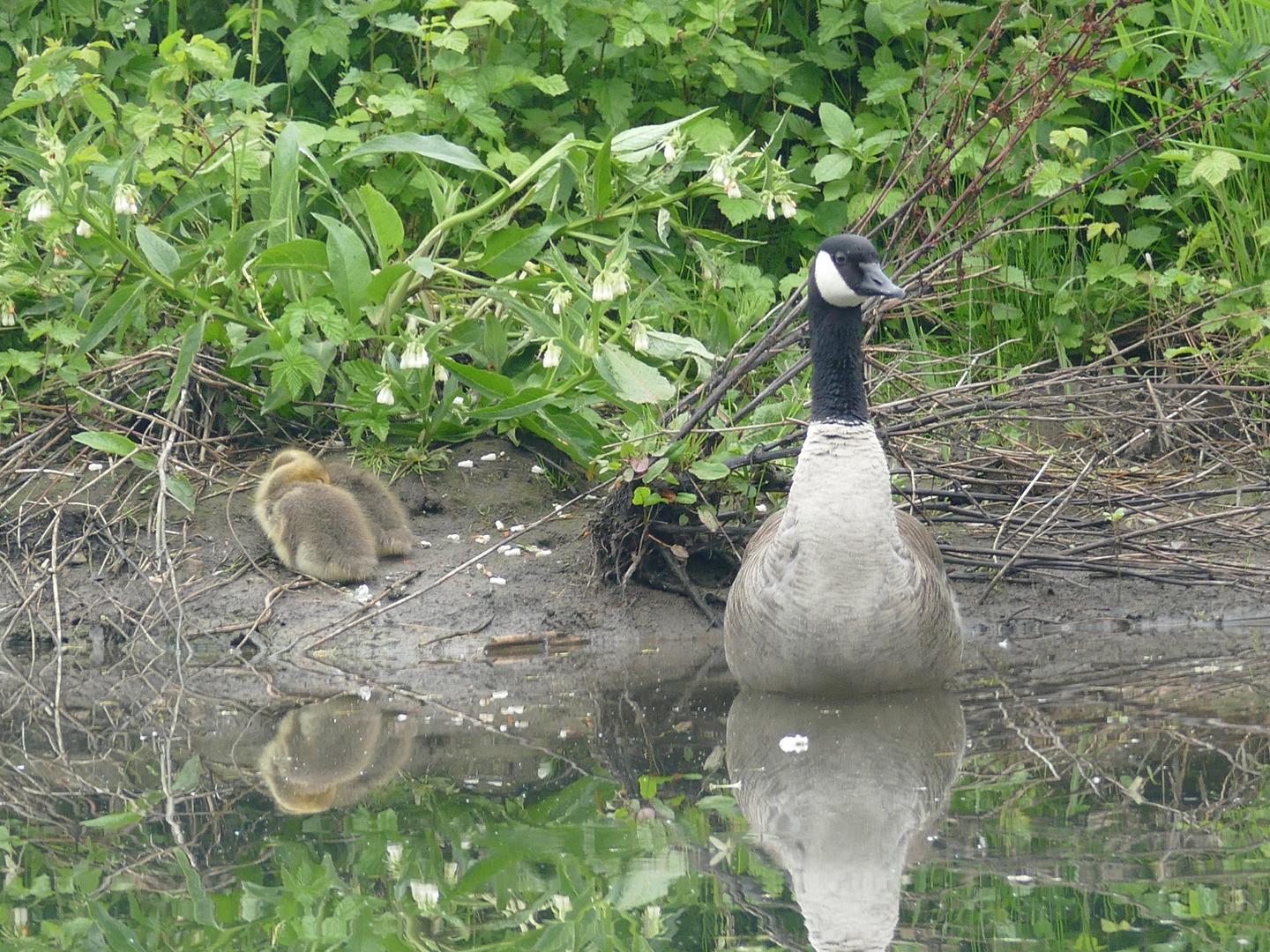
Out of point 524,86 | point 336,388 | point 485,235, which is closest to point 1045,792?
point 485,235

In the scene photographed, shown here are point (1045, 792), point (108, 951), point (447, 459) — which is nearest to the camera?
point (108, 951)

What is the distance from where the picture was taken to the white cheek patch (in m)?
5.15

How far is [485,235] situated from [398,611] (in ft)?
5.66

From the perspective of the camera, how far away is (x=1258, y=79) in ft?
24.7

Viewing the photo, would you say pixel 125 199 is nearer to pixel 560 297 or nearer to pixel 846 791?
pixel 560 297

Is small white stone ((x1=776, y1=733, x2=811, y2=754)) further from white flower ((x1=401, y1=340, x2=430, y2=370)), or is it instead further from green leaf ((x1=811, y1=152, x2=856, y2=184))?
green leaf ((x1=811, y1=152, x2=856, y2=184))

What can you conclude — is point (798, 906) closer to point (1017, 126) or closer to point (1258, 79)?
point (1017, 126)

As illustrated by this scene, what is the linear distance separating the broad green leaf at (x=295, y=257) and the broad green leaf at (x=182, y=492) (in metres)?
0.99

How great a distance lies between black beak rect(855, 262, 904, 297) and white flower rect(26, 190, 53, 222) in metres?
3.27

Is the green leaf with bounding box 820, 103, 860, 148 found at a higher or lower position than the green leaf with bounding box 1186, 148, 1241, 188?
higher

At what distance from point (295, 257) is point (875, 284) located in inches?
105

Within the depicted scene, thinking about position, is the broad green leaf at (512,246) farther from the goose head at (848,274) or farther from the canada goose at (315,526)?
the goose head at (848,274)

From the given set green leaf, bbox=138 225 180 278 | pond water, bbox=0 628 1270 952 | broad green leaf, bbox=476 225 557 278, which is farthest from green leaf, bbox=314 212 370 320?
pond water, bbox=0 628 1270 952

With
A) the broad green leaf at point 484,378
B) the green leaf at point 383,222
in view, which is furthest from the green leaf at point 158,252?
the broad green leaf at point 484,378
